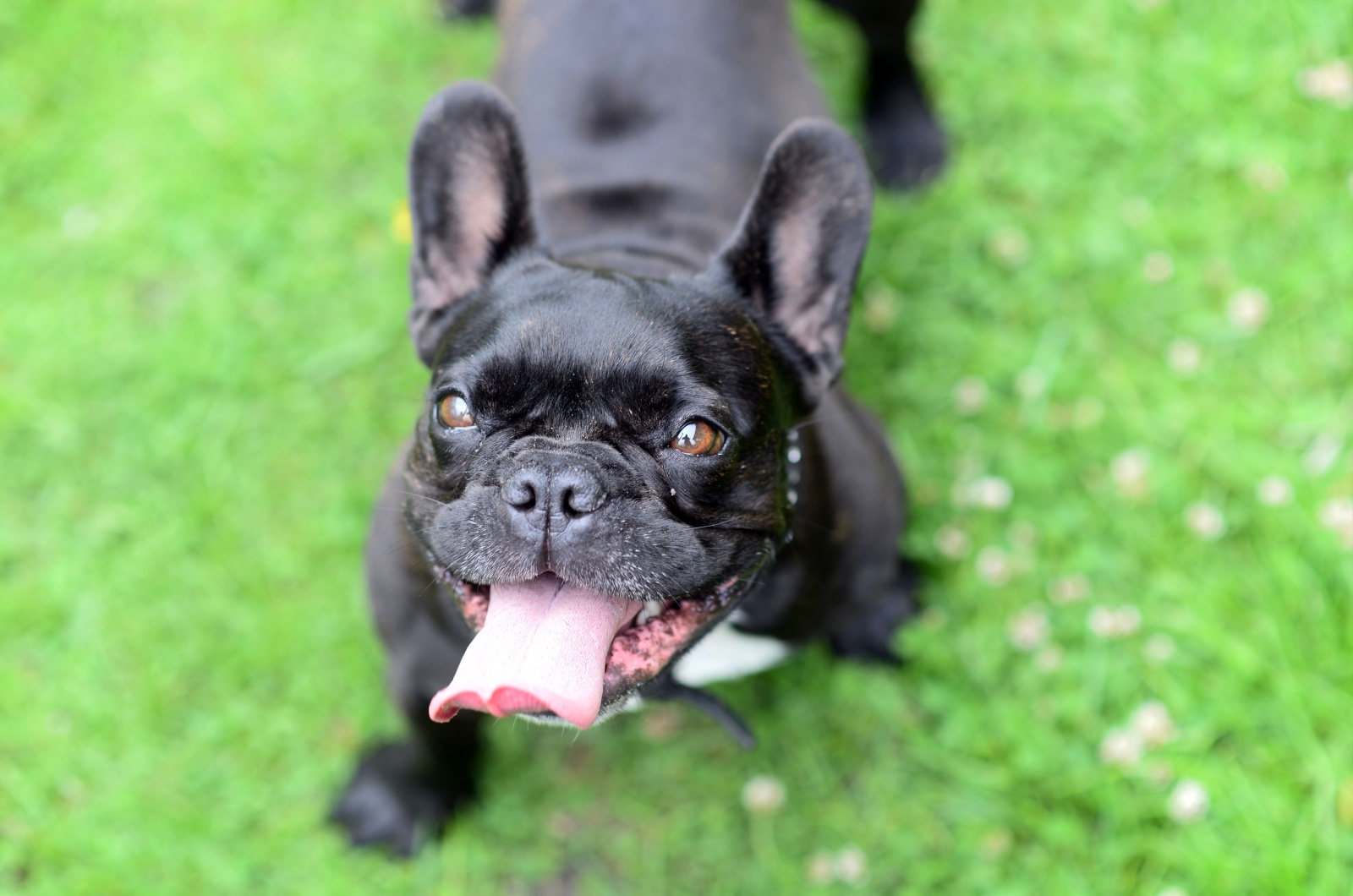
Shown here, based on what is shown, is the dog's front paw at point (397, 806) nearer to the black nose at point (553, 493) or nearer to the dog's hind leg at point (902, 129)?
the black nose at point (553, 493)

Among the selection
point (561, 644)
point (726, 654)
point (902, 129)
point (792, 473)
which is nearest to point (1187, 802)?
point (726, 654)

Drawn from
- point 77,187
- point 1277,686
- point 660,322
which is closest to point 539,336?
point 660,322

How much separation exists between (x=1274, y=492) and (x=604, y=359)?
9.22 ft

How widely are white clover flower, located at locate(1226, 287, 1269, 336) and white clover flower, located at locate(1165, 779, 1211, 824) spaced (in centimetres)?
188

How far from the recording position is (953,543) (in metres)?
4.25

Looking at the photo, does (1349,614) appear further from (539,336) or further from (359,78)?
(359,78)

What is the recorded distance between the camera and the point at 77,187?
17.7ft

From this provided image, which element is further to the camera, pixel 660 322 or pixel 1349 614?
pixel 1349 614

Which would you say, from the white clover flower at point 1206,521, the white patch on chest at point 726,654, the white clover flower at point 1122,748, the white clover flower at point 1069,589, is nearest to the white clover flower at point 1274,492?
the white clover flower at point 1206,521

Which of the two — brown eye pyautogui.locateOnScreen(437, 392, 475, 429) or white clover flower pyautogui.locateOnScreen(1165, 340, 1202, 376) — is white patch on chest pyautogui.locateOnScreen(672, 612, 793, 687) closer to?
brown eye pyautogui.locateOnScreen(437, 392, 475, 429)

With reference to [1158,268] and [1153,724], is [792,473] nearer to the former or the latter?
[1153,724]

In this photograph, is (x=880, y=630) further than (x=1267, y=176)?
No

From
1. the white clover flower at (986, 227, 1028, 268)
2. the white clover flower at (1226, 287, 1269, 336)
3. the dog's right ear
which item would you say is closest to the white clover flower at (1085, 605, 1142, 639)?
the white clover flower at (1226, 287, 1269, 336)

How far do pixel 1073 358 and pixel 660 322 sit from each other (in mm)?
2603
